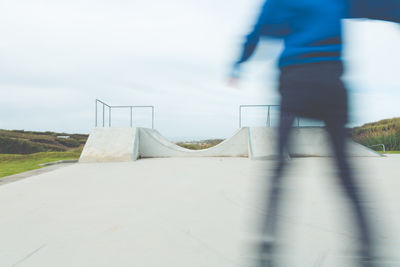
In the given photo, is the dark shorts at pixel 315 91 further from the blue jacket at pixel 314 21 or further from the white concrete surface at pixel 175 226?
the white concrete surface at pixel 175 226

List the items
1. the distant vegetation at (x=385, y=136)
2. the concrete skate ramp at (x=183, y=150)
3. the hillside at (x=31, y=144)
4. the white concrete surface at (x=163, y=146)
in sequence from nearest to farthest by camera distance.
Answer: the white concrete surface at (x=163, y=146) → the concrete skate ramp at (x=183, y=150) → the distant vegetation at (x=385, y=136) → the hillside at (x=31, y=144)

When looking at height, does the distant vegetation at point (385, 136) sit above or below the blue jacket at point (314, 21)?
below

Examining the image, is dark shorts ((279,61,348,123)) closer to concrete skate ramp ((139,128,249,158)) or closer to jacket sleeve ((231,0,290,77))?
jacket sleeve ((231,0,290,77))

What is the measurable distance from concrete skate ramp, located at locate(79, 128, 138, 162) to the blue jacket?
8.82m

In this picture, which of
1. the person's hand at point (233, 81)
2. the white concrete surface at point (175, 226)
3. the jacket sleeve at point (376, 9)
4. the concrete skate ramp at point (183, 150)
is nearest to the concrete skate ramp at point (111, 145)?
Result: the concrete skate ramp at point (183, 150)

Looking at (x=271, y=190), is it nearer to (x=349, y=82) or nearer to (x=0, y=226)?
(x=349, y=82)

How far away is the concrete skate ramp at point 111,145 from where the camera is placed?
30.8ft

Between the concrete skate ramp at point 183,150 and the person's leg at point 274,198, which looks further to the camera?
the concrete skate ramp at point 183,150

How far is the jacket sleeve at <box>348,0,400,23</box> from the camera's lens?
4.77 ft

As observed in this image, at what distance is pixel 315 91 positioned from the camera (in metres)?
1.53

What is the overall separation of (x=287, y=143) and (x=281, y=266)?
85cm

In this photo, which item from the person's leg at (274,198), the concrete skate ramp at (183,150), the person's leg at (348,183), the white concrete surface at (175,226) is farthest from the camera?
the concrete skate ramp at (183,150)

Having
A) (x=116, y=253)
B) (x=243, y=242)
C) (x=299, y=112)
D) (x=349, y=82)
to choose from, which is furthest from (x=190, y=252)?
(x=349, y=82)

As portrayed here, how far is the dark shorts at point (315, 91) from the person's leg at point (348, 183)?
73 millimetres
